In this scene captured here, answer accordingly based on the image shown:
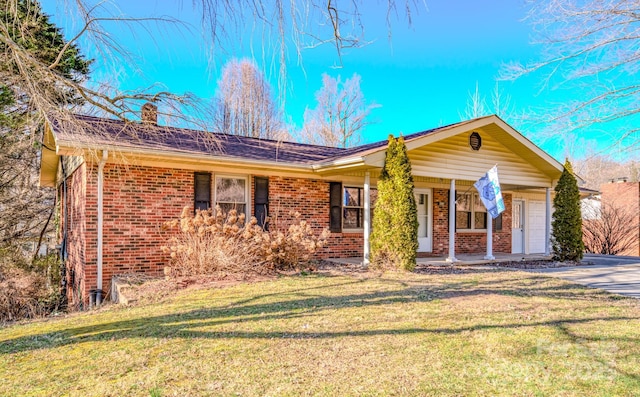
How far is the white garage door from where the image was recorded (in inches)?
631

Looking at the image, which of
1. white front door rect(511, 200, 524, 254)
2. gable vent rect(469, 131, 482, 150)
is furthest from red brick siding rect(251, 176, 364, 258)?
white front door rect(511, 200, 524, 254)

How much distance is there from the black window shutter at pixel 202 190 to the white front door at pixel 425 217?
21.7ft

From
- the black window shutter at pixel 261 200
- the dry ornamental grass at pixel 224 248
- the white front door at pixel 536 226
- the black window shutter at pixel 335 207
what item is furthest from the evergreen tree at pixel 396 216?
the white front door at pixel 536 226

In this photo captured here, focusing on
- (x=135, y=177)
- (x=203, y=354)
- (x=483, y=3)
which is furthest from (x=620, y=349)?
(x=135, y=177)

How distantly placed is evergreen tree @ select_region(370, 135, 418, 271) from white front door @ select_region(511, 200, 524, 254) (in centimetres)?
772

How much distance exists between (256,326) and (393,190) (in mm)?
5472

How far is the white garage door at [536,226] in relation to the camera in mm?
16031

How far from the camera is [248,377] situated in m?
3.42

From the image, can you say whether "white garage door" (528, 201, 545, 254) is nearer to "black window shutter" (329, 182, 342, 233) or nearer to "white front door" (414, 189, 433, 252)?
"white front door" (414, 189, 433, 252)

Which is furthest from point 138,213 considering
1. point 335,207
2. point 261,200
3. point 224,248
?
point 335,207

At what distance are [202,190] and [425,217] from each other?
7135 mm

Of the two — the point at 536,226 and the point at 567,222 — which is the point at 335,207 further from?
the point at 536,226

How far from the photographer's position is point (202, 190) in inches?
376

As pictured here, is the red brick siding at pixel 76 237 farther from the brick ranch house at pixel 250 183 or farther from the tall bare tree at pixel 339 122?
the tall bare tree at pixel 339 122
